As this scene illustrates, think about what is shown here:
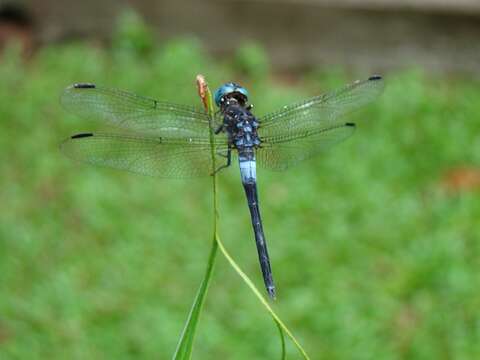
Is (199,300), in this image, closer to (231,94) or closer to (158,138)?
(231,94)

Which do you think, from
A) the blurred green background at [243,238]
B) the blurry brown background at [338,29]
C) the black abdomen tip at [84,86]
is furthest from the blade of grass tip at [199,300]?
the blurry brown background at [338,29]

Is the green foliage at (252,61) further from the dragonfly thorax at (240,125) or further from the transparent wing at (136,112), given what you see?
the dragonfly thorax at (240,125)

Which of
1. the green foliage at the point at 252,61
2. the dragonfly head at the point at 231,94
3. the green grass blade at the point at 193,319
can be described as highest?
the green foliage at the point at 252,61

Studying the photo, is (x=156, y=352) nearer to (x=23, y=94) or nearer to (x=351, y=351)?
(x=351, y=351)

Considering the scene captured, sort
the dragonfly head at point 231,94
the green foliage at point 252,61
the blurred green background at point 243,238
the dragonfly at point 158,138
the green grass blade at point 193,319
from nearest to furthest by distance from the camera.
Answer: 1. the green grass blade at point 193,319
2. the dragonfly head at point 231,94
3. the dragonfly at point 158,138
4. the blurred green background at point 243,238
5. the green foliage at point 252,61

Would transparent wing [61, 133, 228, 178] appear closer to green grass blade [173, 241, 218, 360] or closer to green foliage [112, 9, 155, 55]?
green grass blade [173, 241, 218, 360]

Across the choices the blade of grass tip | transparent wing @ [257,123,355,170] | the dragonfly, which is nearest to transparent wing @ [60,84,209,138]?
the dragonfly

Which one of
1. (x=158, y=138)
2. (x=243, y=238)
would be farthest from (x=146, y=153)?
(x=243, y=238)
